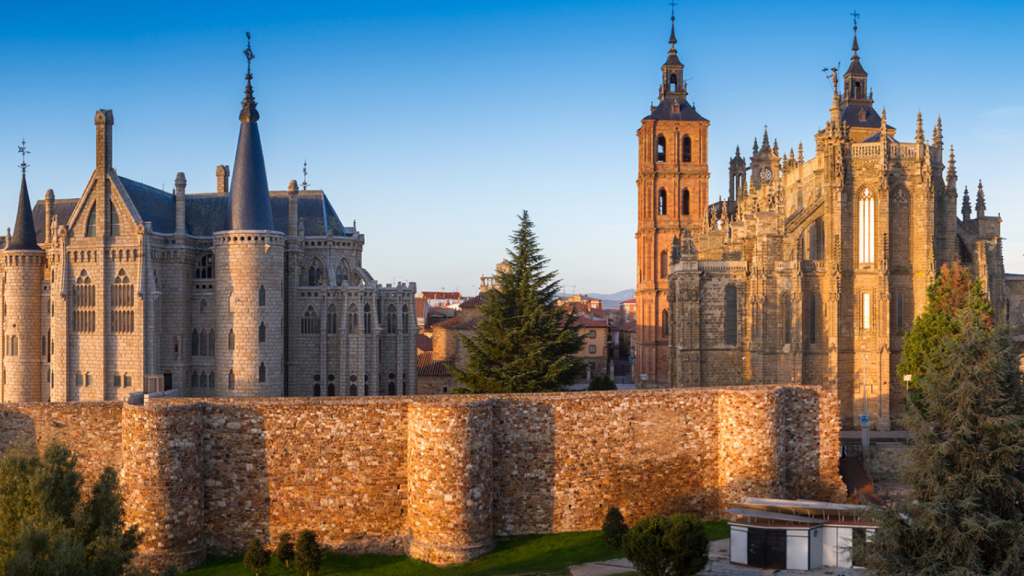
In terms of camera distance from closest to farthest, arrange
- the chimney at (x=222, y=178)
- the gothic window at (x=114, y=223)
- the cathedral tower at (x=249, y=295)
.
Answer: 1. the cathedral tower at (x=249, y=295)
2. the gothic window at (x=114, y=223)
3. the chimney at (x=222, y=178)

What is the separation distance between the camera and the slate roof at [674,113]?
70.1 metres

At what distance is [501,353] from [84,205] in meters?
26.4

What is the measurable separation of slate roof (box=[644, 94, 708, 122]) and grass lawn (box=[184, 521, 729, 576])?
1950 inches

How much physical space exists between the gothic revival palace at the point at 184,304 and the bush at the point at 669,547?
29547 mm

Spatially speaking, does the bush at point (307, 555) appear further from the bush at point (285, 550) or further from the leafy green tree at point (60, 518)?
the leafy green tree at point (60, 518)

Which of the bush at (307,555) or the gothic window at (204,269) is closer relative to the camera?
the bush at (307,555)

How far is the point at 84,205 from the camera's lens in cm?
4775

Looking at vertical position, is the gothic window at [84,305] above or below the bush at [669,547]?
above

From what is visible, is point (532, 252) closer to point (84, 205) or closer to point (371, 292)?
point (371, 292)

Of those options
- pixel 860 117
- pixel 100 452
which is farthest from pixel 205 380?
pixel 860 117

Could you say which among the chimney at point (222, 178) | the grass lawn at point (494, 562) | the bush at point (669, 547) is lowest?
the grass lawn at point (494, 562)

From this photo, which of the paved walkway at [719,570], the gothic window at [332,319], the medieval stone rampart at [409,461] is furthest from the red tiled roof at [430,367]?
the paved walkway at [719,570]

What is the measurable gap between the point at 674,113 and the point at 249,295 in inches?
1558

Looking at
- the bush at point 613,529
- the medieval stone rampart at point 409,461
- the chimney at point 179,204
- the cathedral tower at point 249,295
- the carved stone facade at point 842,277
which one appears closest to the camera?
the medieval stone rampart at point 409,461
